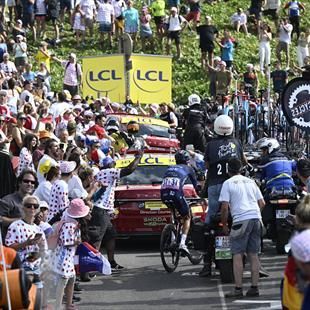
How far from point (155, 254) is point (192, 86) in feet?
66.8

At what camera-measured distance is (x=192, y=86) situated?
39.2 metres

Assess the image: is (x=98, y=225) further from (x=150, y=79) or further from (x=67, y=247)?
(x=150, y=79)

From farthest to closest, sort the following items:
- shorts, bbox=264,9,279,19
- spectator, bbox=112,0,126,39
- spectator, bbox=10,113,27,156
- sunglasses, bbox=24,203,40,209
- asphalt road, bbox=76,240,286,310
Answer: shorts, bbox=264,9,279,19 → spectator, bbox=112,0,126,39 → spectator, bbox=10,113,27,156 → asphalt road, bbox=76,240,286,310 → sunglasses, bbox=24,203,40,209

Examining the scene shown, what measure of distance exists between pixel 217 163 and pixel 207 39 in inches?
826

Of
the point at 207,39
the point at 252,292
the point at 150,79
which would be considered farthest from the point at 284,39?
the point at 252,292

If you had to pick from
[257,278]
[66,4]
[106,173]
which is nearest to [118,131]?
[106,173]

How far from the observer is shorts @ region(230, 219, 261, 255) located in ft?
50.6

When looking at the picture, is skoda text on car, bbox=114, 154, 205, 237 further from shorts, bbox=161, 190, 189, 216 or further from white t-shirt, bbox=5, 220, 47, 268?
white t-shirt, bbox=5, 220, 47, 268

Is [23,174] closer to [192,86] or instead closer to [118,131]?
[118,131]

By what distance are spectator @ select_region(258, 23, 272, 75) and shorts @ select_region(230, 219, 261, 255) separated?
77.9 feet

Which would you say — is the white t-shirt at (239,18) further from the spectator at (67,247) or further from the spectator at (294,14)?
the spectator at (67,247)

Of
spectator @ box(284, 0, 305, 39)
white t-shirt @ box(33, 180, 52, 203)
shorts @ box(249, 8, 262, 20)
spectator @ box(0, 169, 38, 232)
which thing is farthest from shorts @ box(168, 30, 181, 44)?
spectator @ box(0, 169, 38, 232)

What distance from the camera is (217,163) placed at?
17281mm

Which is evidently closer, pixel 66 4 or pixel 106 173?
pixel 106 173
